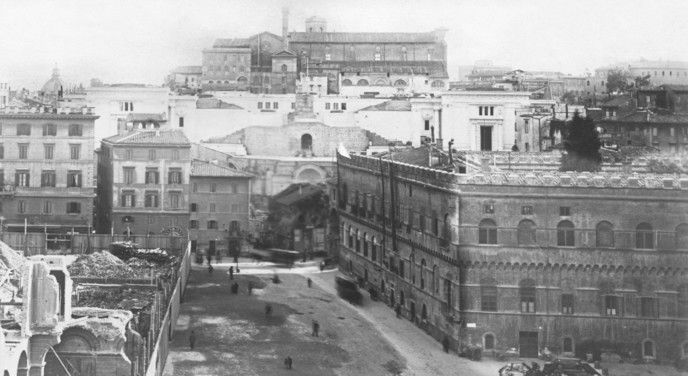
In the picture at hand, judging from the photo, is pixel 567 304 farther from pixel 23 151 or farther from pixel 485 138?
pixel 485 138

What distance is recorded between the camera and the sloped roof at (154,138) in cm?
5041

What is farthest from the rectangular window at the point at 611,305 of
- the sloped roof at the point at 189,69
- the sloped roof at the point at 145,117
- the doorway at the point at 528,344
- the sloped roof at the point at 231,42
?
the sloped roof at the point at 189,69

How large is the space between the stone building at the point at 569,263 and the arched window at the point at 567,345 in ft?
0.11

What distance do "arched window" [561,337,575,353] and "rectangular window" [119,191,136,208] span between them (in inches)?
1017

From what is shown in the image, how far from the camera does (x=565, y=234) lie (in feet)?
106

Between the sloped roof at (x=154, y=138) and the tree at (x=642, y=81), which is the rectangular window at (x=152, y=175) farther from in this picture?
the tree at (x=642, y=81)

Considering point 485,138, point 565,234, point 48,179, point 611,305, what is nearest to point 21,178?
point 48,179

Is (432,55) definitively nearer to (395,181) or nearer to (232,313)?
(395,181)

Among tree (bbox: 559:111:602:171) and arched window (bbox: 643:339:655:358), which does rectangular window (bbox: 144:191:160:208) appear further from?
arched window (bbox: 643:339:655:358)

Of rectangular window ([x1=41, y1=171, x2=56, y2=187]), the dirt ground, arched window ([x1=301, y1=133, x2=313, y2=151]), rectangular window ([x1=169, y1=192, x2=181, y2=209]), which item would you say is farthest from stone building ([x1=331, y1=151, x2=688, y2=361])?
arched window ([x1=301, y1=133, x2=313, y2=151])

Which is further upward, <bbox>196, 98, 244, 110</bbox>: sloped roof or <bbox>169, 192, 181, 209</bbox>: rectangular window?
<bbox>196, 98, 244, 110</bbox>: sloped roof

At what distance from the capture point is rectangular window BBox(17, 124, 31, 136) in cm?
4819

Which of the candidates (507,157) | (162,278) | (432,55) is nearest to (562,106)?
(432,55)

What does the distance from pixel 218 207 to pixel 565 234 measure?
25326 millimetres
